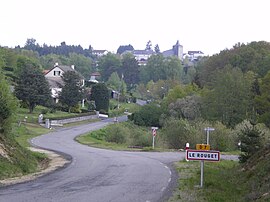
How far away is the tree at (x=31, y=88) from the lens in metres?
78.8

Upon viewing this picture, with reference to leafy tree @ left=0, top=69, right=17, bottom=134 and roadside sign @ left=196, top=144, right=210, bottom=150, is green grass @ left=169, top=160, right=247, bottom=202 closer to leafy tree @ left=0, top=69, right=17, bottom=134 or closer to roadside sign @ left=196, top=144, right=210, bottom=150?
roadside sign @ left=196, top=144, right=210, bottom=150

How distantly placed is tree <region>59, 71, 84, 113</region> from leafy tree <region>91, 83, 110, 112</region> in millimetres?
11737

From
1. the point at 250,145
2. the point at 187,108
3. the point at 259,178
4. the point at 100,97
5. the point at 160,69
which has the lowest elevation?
the point at 259,178

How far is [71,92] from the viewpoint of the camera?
9088 cm

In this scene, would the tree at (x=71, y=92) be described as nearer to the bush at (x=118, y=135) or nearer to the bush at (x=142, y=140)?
the bush at (x=118, y=135)

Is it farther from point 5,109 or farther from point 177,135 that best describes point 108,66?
point 5,109

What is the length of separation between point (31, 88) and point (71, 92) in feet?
42.5

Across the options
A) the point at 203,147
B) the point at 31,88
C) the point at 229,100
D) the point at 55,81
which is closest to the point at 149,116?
the point at 229,100

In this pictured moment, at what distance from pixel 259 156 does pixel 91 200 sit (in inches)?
380

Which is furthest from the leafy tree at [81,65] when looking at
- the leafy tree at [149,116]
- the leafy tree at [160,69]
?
the leafy tree at [149,116]

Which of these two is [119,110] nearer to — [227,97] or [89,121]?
[89,121]

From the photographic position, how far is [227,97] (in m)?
71.0

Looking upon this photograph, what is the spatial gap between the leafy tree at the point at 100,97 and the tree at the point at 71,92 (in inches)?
462

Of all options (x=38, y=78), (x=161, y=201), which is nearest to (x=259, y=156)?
(x=161, y=201)
